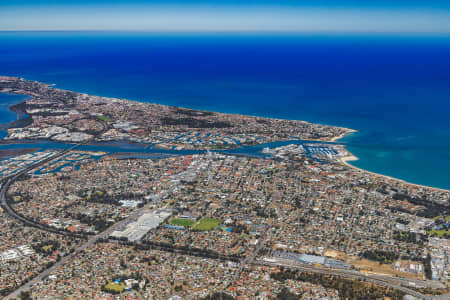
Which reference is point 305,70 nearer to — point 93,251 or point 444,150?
point 444,150

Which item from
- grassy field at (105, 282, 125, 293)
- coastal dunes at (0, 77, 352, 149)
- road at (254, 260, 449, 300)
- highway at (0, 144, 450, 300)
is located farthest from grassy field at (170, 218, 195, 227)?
coastal dunes at (0, 77, 352, 149)

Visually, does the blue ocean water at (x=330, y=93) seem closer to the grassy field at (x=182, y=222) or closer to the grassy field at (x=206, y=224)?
the grassy field at (x=206, y=224)

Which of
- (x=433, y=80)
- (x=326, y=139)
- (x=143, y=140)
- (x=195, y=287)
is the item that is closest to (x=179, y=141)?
(x=143, y=140)

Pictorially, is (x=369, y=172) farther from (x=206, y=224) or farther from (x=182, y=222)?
(x=182, y=222)

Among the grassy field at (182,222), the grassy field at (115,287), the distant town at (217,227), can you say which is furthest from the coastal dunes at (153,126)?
the grassy field at (115,287)

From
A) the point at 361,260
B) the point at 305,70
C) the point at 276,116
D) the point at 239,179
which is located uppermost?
the point at 305,70

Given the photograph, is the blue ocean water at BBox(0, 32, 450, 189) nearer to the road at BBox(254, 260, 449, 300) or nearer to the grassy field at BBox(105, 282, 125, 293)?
the road at BBox(254, 260, 449, 300)

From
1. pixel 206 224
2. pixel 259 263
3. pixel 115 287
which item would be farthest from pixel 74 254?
pixel 259 263
